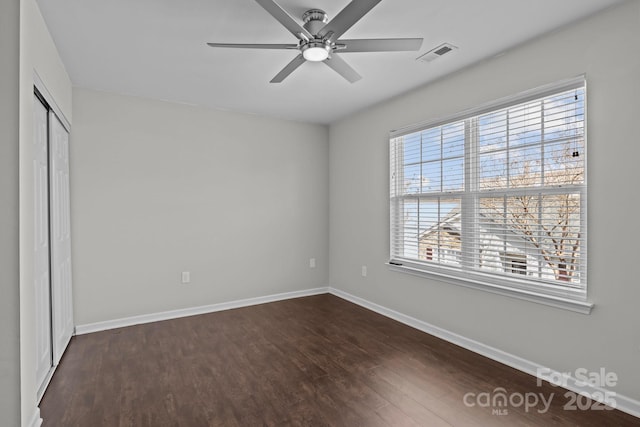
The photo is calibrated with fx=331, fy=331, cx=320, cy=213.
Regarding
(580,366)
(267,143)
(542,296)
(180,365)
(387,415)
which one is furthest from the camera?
(267,143)

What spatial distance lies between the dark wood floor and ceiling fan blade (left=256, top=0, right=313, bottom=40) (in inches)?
91.9

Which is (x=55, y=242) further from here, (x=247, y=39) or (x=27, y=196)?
(x=247, y=39)

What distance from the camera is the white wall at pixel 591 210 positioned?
6.79ft

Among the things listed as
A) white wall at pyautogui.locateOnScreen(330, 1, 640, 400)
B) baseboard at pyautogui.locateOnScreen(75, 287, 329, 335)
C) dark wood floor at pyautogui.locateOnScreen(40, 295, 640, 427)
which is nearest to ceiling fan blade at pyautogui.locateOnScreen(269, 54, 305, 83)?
white wall at pyautogui.locateOnScreen(330, 1, 640, 400)

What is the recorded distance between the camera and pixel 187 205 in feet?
13.0

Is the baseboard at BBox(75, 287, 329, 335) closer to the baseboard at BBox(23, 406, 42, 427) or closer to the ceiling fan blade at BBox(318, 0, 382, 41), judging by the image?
the baseboard at BBox(23, 406, 42, 427)

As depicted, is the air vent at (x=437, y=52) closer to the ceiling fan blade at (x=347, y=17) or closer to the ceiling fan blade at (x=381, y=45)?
the ceiling fan blade at (x=381, y=45)

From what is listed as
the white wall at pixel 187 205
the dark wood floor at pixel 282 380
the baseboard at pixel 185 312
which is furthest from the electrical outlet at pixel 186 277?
the dark wood floor at pixel 282 380

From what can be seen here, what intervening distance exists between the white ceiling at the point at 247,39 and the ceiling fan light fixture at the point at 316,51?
0.21 metres

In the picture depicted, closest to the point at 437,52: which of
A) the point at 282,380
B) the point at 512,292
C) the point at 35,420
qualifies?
the point at 512,292

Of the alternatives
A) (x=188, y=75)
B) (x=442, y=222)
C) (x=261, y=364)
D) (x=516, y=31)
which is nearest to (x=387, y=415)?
(x=261, y=364)

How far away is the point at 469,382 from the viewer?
242 centimetres

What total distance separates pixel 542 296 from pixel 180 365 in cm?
287

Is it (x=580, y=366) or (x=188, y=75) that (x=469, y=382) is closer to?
(x=580, y=366)
